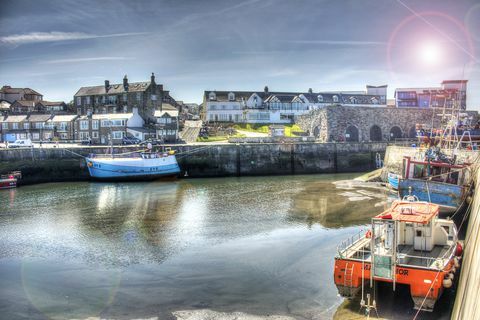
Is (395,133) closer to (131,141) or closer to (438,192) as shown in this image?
(131,141)

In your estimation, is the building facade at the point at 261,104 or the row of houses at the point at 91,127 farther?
the building facade at the point at 261,104

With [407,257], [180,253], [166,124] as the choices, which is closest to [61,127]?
[166,124]

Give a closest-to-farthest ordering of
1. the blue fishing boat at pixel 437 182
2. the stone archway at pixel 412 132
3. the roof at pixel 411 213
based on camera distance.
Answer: the roof at pixel 411 213 < the blue fishing boat at pixel 437 182 < the stone archway at pixel 412 132

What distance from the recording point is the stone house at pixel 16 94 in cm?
8169

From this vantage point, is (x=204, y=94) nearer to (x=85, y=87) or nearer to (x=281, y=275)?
(x=85, y=87)

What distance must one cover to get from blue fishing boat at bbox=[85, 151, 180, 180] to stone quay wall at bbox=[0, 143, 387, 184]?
1.68 m

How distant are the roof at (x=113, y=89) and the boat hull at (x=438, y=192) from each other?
47.4 meters

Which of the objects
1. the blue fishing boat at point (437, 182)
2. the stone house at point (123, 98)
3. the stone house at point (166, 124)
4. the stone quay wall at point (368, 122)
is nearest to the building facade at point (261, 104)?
the stone house at point (123, 98)

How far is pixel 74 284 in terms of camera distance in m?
13.0

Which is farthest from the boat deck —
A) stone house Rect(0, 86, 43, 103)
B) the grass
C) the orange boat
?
stone house Rect(0, 86, 43, 103)

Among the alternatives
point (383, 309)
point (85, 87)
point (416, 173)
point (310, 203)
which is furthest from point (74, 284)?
point (85, 87)

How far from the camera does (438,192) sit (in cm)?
1972

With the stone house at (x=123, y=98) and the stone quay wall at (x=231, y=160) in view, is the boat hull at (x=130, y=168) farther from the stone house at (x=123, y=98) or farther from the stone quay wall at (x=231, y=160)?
the stone house at (x=123, y=98)

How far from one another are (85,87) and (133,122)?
19.4 meters
